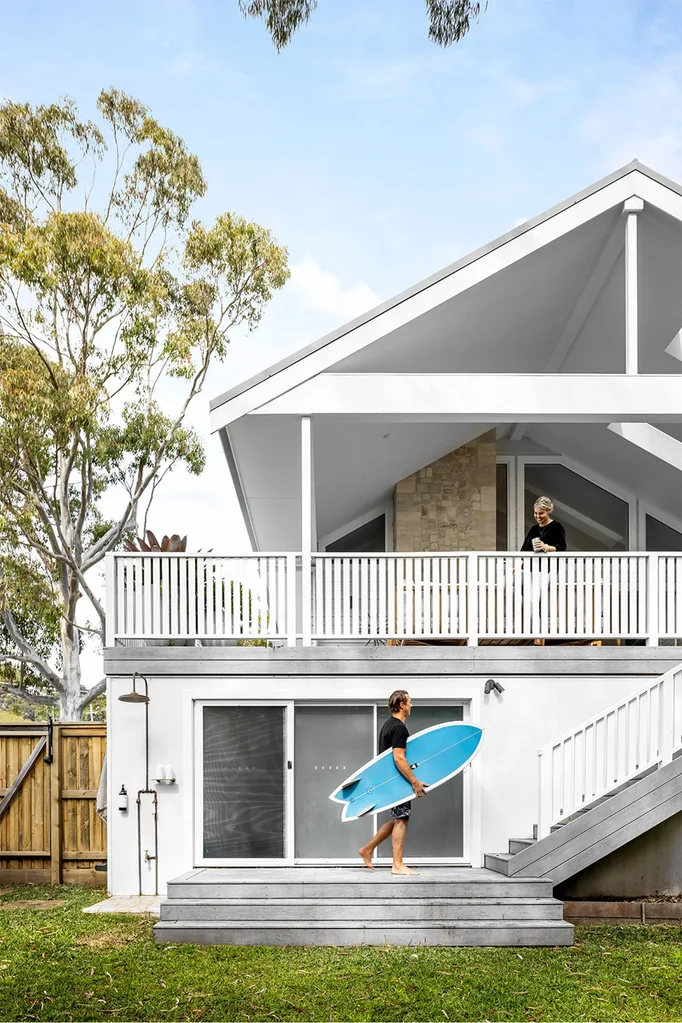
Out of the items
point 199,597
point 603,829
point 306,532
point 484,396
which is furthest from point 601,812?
point 199,597

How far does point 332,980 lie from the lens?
7.57 meters

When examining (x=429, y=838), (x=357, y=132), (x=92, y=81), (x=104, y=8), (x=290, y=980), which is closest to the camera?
(x=290, y=980)

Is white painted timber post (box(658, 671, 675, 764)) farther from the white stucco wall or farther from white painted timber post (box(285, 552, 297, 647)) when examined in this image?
white painted timber post (box(285, 552, 297, 647))

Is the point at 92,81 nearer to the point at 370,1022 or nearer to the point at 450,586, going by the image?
the point at 450,586

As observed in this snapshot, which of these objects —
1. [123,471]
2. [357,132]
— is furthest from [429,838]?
[357,132]

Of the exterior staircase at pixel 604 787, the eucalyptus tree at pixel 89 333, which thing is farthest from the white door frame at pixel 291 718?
the eucalyptus tree at pixel 89 333

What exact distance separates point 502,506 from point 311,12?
883 centimetres

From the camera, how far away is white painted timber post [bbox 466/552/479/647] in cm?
1113

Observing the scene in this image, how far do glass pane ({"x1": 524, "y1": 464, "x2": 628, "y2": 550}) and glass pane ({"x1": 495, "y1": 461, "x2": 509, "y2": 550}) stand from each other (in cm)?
31

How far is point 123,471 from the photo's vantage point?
26219mm

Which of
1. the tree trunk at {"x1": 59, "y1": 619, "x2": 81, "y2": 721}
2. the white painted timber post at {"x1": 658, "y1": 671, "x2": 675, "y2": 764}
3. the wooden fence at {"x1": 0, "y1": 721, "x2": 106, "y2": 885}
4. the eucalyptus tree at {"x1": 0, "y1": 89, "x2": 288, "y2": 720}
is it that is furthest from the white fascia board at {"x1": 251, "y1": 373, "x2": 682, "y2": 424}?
the tree trunk at {"x1": 59, "y1": 619, "x2": 81, "y2": 721}

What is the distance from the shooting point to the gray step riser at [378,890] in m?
9.06

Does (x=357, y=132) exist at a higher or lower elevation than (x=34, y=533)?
higher

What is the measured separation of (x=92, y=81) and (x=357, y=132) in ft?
44.0
